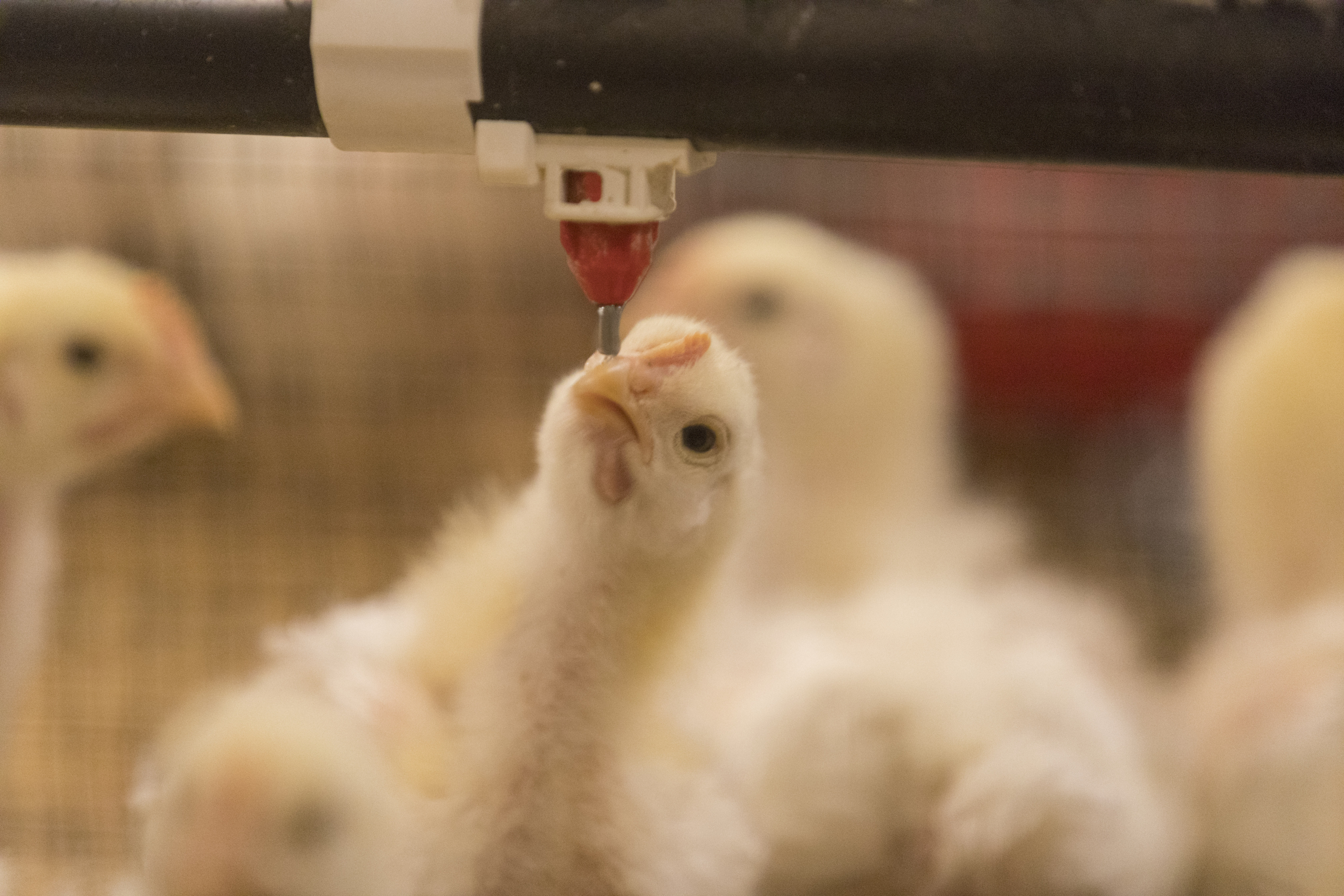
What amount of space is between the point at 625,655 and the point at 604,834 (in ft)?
0.40

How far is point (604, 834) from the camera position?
861mm

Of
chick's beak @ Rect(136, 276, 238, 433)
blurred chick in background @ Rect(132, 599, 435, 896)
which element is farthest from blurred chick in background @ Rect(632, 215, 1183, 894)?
chick's beak @ Rect(136, 276, 238, 433)

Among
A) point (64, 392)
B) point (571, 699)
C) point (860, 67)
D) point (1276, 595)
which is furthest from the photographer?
point (1276, 595)

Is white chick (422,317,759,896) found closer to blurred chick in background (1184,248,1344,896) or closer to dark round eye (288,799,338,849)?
dark round eye (288,799,338,849)

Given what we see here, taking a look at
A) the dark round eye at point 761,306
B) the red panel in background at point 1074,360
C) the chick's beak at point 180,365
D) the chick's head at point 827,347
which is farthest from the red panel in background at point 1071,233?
the chick's beak at point 180,365

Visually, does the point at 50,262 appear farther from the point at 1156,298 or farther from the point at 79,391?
the point at 1156,298

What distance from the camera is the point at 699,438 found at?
0.81 meters

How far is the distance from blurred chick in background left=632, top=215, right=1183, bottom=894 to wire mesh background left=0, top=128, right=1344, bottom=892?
1.09 feet

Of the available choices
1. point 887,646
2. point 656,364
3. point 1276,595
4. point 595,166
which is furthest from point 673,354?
point 1276,595

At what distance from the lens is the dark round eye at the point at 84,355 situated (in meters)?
1.27

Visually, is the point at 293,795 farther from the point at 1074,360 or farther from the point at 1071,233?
the point at 1074,360

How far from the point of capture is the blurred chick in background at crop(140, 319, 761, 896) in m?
0.79

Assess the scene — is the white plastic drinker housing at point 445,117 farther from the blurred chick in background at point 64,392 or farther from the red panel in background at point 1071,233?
the red panel in background at point 1071,233

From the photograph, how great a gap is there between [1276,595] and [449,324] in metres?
1.39
